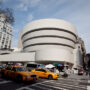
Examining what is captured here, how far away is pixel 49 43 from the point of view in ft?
186

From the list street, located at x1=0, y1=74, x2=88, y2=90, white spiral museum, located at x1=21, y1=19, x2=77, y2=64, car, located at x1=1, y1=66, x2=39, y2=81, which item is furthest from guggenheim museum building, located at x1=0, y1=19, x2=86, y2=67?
street, located at x1=0, y1=74, x2=88, y2=90

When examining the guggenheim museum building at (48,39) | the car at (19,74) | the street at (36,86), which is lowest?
the street at (36,86)

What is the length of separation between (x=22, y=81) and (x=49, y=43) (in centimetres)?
4708

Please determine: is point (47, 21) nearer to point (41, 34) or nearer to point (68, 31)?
point (41, 34)

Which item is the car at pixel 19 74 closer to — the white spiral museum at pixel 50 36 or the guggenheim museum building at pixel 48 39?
the guggenheim museum building at pixel 48 39

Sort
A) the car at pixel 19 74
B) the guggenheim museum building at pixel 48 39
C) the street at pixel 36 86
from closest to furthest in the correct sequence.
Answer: the street at pixel 36 86 < the car at pixel 19 74 < the guggenheim museum building at pixel 48 39

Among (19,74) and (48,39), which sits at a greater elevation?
(48,39)

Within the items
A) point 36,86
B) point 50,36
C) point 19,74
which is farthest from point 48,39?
point 36,86

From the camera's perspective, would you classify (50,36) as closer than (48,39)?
No

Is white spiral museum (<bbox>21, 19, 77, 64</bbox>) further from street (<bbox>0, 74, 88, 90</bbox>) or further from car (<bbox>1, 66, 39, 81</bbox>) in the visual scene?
street (<bbox>0, 74, 88, 90</bbox>)

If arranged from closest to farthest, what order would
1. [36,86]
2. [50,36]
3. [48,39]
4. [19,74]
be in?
1. [36,86]
2. [19,74]
3. [48,39]
4. [50,36]

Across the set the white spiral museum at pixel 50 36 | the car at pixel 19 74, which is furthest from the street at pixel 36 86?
the white spiral museum at pixel 50 36

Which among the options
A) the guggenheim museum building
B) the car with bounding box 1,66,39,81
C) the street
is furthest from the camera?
the guggenheim museum building

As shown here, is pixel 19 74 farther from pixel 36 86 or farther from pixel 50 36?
pixel 50 36
